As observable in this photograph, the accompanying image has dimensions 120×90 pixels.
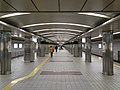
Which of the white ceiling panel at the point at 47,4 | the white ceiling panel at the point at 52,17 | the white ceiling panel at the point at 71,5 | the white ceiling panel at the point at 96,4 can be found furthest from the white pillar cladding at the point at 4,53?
the white ceiling panel at the point at 96,4

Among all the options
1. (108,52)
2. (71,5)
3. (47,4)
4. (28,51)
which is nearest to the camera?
(47,4)

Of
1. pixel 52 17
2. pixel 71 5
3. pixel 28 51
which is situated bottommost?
pixel 28 51

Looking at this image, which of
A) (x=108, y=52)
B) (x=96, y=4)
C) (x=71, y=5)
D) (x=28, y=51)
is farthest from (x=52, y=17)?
(x=28, y=51)

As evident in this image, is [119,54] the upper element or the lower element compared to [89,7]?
lower

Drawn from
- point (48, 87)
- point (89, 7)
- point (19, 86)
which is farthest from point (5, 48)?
point (89, 7)

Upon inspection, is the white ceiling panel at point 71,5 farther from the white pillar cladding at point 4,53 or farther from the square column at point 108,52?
the white pillar cladding at point 4,53

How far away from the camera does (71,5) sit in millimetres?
5863

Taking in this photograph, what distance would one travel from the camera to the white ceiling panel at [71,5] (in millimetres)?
5445

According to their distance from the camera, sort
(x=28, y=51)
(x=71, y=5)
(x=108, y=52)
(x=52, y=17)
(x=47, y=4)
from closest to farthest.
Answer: (x=47, y=4) < (x=71, y=5) < (x=52, y=17) < (x=108, y=52) < (x=28, y=51)

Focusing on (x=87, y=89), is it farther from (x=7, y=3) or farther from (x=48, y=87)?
(x=7, y=3)

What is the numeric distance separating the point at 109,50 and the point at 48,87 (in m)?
6.02

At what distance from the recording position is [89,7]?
617cm

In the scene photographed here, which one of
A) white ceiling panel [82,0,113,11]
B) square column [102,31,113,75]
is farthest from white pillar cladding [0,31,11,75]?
white ceiling panel [82,0,113,11]

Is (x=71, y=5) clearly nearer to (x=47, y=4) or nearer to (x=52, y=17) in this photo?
(x=47, y=4)
